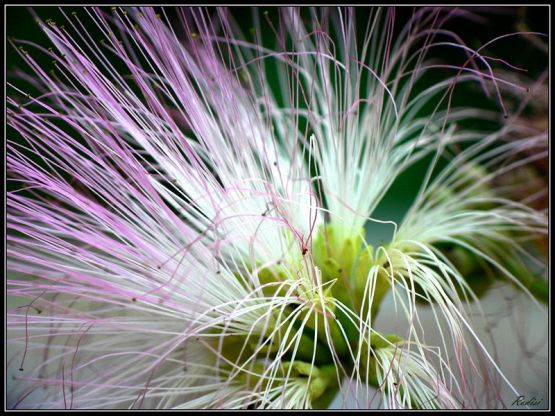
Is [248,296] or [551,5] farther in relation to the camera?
[551,5]

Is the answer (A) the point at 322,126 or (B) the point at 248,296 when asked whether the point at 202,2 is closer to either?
(A) the point at 322,126

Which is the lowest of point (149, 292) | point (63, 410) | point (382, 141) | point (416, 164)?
point (63, 410)

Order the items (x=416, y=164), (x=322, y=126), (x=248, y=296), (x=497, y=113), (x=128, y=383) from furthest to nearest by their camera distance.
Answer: (x=416, y=164), (x=497, y=113), (x=322, y=126), (x=128, y=383), (x=248, y=296)

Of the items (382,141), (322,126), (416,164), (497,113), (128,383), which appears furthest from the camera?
(416,164)

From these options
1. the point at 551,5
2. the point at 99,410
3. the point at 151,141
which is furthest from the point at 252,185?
the point at 551,5

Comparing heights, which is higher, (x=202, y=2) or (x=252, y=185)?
(x=202, y=2)

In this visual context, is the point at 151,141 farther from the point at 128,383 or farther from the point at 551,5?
the point at 551,5

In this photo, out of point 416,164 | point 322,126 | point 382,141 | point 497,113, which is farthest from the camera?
point 416,164

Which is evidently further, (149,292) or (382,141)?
(382,141)

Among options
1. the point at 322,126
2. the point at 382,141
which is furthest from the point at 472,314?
the point at 322,126

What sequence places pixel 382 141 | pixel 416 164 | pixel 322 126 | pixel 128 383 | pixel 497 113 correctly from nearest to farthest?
1. pixel 128 383
2. pixel 382 141
3. pixel 322 126
4. pixel 497 113
5. pixel 416 164
